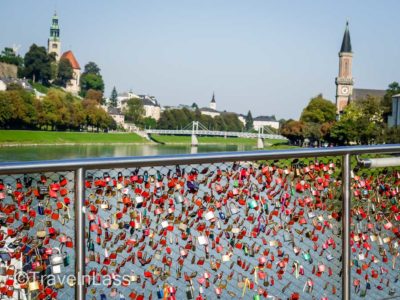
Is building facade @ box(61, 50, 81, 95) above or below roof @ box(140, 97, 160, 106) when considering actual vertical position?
above

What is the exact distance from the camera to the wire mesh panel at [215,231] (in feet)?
9.73

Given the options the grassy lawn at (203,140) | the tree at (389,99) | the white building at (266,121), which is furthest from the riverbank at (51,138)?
the white building at (266,121)

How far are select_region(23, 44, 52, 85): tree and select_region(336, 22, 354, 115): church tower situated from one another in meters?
45.1

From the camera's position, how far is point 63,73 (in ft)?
371

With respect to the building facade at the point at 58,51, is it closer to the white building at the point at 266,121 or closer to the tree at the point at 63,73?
the tree at the point at 63,73

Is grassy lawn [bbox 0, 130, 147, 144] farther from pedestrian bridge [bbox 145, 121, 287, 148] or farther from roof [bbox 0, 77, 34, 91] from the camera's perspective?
roof [bbox 0, 77, 34, 91]

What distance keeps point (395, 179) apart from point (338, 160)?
64cm

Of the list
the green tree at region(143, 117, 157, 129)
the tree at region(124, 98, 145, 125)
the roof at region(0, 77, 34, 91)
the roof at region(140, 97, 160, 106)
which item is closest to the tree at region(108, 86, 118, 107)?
the roof at region(140, 97, 160, 106)

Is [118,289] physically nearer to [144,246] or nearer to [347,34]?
[144,246]

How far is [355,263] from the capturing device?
12.1ft

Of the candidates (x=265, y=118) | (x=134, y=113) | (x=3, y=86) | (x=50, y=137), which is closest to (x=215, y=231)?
(x=50, y=137)

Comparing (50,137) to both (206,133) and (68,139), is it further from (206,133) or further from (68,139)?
(206,133)

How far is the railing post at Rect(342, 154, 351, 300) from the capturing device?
11.5 feet

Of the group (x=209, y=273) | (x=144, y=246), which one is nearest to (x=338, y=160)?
(x=209, y=273)
